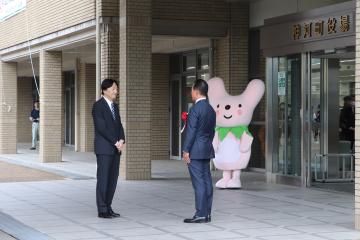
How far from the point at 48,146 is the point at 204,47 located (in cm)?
505

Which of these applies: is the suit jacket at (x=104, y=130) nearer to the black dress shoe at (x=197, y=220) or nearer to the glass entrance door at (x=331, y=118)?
the black dress shoe at (x=197, y=220)

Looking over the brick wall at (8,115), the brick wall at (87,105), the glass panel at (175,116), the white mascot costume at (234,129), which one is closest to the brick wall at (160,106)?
the glass panel at (175,116)

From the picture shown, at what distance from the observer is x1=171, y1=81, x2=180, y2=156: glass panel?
884 inches

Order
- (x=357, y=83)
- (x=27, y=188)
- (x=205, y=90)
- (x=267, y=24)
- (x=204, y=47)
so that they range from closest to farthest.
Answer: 1. (x=357, y=83)
2. (x=205, y=90)
3. (x=27, y=188)
4. (x=267, y=24)
5. (x=204, y=47)

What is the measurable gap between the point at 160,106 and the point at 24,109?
49.2 feet

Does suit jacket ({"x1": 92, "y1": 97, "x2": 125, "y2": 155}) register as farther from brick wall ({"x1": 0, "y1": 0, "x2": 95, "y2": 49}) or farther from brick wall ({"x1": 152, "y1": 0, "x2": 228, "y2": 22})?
brick wall ({"x1": 152, "y1": 0, "x2": 228, "y2": 22})

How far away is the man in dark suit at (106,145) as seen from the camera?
1008 centimetres

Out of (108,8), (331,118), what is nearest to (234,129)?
(331,118)

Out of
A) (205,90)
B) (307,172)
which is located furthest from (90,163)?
(205,90)

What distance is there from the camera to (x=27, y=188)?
46.0 feet

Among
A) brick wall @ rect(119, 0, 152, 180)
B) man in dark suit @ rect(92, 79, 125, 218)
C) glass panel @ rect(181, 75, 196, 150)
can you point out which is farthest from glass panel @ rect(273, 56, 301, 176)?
glass panel @ rect(181, 75, 196, 150)

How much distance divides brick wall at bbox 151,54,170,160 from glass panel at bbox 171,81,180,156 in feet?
0.63

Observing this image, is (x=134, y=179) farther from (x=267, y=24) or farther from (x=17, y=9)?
(x=17, y=9)

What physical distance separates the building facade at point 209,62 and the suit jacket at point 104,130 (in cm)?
315
